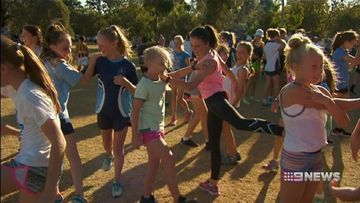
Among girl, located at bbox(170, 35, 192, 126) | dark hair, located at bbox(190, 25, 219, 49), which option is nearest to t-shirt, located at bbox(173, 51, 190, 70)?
girl, located at bbox(170, 35, 192, 126)

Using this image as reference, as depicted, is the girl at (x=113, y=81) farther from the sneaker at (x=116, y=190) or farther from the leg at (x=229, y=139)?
the leg at (x=229, y=139)

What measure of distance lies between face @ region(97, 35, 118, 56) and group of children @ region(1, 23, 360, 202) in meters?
0.01

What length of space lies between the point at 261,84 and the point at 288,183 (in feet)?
35.3

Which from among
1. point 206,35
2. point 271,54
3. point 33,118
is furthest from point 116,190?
point 271,54

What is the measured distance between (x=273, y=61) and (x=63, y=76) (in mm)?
6836

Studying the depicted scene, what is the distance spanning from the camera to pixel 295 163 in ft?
10.0

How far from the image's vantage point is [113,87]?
14.9 ft

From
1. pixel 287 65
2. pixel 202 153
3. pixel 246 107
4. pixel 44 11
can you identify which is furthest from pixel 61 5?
pixel 287 65

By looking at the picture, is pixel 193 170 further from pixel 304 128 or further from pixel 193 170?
pixel 304 128

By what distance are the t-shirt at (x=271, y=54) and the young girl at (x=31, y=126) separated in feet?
25.4

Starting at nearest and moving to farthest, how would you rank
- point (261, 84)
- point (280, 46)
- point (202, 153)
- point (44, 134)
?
point (44, 134), point (202, 153), point (280, 46), point (261, 84)

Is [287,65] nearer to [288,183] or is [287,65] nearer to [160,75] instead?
[288,183]

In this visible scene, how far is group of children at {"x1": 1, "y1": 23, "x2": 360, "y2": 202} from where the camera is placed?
8.72 ft

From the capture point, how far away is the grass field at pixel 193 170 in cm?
478
